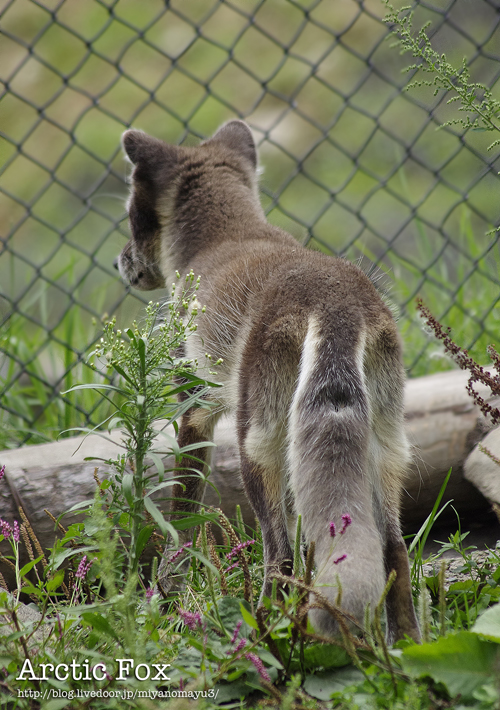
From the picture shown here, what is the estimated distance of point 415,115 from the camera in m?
8.10

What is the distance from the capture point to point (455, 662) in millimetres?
1624

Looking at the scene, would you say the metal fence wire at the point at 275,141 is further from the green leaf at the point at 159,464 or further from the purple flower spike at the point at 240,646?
the purple flower spike at the point at 240,646

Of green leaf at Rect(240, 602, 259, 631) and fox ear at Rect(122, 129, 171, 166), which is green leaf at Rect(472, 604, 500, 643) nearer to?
green leaf at Rect(240, 602, 259, 631)

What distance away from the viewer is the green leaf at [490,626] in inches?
63.5

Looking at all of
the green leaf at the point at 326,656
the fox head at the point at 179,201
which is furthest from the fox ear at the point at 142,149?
the green leaf at the point at 326,656

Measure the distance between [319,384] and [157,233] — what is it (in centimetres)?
173

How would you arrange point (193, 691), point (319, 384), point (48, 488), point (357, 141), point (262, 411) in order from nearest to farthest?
point (193, 691) < point (319, 384) < point (262, 411) < point (48, 488) < point (357, 141)

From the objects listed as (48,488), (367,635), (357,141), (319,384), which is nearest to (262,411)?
(319,384)

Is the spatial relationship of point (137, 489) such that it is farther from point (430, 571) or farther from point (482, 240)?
point (482, 240)

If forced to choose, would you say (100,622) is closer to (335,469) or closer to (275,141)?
(335,469)

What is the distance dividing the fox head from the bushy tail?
119 centimetres

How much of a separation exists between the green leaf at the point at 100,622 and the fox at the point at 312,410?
1.18ft

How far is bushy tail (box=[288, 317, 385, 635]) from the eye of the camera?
71.8 inches

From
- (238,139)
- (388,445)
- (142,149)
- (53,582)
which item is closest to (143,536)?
(53,582)
